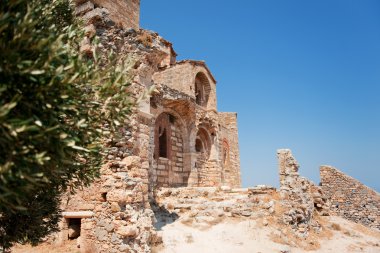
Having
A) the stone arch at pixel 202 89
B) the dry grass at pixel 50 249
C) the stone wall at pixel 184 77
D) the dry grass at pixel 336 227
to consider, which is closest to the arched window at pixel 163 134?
the stone wall at pixel 184 77

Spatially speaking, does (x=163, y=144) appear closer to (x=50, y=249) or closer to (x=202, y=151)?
(x=202, y=151)

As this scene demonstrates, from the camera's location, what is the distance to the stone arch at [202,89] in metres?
23.7

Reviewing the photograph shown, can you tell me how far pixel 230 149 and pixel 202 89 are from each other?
6943 mm

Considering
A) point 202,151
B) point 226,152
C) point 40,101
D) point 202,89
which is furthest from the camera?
point 226,152

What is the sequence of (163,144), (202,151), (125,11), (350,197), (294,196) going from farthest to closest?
(202,151) → (350,197) → (163,144) → (125,11) → (294,196)

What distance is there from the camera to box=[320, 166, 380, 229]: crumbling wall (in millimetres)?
20016

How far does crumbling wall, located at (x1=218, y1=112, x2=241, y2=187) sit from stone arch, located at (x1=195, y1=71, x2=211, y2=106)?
121 inches

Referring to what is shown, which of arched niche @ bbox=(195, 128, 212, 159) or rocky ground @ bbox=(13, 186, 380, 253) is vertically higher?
arched niche @ bbox=(195, 128, 212, 159)

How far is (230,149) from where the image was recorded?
27.6 meters

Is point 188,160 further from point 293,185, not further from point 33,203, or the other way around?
point 33,203

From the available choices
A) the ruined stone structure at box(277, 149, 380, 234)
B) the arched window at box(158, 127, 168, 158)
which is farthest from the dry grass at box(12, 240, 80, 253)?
the arched window at box(158, 127, 168, 158)

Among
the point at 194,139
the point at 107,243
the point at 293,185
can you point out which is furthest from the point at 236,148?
the point at 107,243

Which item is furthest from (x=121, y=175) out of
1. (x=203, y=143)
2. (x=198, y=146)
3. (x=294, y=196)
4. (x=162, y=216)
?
(x=203, y=143)

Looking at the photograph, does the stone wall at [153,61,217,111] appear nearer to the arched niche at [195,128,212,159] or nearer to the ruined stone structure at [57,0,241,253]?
the arched niche at [195,128,212,159]
